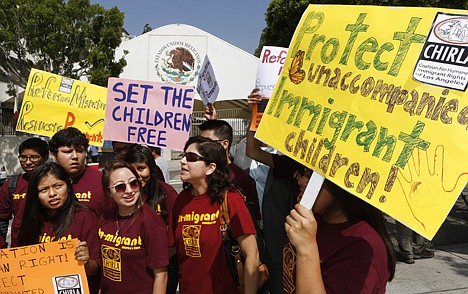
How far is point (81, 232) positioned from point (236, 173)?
4.18 feet

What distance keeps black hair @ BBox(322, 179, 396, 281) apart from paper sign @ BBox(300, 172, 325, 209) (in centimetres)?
13

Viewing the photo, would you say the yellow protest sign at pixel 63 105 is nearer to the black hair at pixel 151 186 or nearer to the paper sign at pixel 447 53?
the black hair at pixel 151 186

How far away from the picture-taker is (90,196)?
11.0ft

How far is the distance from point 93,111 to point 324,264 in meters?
3.74

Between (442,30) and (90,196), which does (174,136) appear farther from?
(442,30)

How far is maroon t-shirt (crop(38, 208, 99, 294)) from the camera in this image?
2678 millimetres

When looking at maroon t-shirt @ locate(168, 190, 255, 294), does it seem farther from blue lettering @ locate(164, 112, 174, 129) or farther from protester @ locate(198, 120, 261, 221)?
blue lettering @ locate(164, 112, 174, 129)

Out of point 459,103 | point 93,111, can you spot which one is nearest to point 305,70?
point 459,103

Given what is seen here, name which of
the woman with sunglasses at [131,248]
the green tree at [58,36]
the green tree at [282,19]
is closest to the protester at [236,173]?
the woman with sunglasses at [131,248]

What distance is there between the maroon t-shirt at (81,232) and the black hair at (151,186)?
1.60 feet

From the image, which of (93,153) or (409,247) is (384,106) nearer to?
(409,247)

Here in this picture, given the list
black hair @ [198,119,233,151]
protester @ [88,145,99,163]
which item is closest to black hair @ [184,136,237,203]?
black hair @ [198,119,233,151]

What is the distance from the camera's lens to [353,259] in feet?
5.23

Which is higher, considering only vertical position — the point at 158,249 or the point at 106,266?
the point at 158,249
